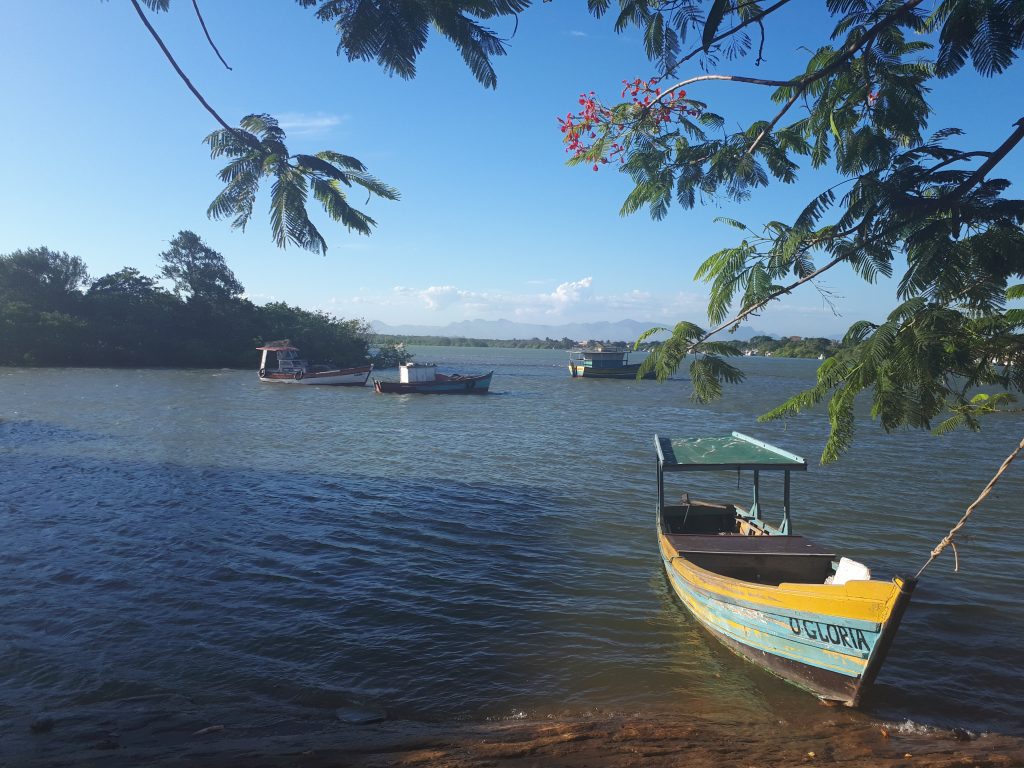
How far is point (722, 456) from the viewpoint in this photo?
10695mm

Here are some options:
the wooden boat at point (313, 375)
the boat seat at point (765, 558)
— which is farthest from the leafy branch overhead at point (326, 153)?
the wooden boat at point (313, 375)

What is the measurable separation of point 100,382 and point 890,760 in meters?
53.8

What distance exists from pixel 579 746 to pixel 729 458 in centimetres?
603

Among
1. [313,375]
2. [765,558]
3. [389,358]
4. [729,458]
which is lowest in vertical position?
[765,558]

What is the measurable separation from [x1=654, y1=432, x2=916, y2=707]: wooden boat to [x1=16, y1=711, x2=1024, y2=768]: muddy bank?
642mm

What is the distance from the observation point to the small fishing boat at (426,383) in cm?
4606

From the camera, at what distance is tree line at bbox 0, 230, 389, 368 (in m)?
63.1

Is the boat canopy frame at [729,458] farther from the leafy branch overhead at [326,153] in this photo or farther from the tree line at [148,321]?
the tree line at [148,321]

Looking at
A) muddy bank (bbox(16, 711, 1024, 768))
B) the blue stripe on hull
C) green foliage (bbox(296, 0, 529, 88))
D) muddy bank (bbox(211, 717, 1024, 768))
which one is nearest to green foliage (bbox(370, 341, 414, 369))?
the blue stripe on hull

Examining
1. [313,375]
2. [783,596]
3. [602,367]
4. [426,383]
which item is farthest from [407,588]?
[602,367]

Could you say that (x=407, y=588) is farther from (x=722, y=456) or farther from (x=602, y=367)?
(x=602, y=367)

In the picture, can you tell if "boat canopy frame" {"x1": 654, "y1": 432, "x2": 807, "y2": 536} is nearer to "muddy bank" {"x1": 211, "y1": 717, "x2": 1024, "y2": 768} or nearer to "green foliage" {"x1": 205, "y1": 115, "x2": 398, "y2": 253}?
"muddy bank" {"x1": 211, "y1": 717, "x2": 1024, "y2": 768}

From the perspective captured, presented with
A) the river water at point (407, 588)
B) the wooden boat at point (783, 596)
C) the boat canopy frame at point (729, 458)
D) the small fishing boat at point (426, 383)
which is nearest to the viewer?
the wooden boat at point (783, 596)

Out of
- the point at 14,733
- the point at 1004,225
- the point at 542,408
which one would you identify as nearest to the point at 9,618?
the point at 14,733
